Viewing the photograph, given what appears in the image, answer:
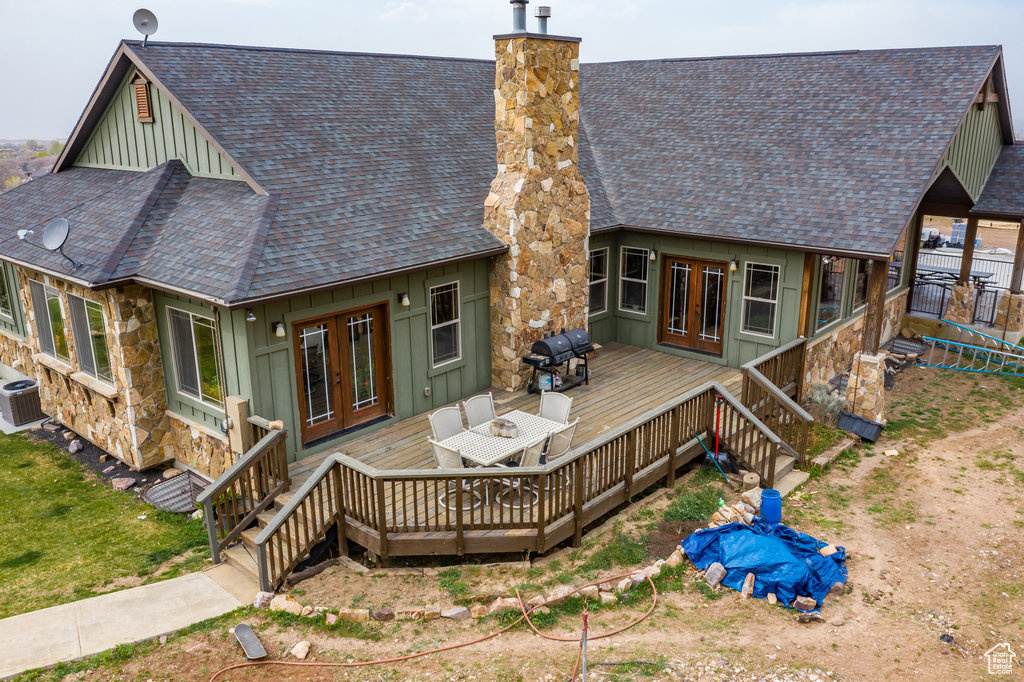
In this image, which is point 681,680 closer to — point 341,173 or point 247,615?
point 247,615

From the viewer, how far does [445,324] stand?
11172 millimetres

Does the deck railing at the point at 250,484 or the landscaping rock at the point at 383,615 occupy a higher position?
the deck railing at the point at 250,484

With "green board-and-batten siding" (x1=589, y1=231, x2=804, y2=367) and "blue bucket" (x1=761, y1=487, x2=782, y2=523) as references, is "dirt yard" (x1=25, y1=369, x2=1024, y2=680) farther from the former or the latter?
"green board-and-batten siding" (x1=589, y1=231, x2=804, y2=367)

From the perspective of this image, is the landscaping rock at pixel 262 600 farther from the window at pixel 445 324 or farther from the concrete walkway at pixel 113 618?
the window at pixel 445 324

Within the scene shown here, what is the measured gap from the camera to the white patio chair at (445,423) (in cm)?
885

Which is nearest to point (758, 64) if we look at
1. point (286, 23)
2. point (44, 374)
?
point (44, 374)

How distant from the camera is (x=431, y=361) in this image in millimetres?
11031

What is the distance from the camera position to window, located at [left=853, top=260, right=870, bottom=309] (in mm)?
13898

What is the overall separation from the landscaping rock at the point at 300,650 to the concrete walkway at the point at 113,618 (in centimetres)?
127

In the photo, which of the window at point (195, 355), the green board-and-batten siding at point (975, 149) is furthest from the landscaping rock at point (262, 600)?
the green board-and-batten siding at point (975, 149)

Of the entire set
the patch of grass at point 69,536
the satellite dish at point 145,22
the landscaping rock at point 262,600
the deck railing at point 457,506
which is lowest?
the patch of grass at point 69,536

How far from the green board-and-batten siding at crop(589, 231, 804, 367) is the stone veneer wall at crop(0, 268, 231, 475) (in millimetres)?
7397

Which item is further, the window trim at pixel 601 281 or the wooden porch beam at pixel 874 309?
the window trim at pixel 601 281

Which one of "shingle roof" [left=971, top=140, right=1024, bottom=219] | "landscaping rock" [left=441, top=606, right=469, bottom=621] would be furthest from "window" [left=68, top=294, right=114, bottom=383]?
"shingle roof" [left=971, top=140, right=1024, bottom=219]
